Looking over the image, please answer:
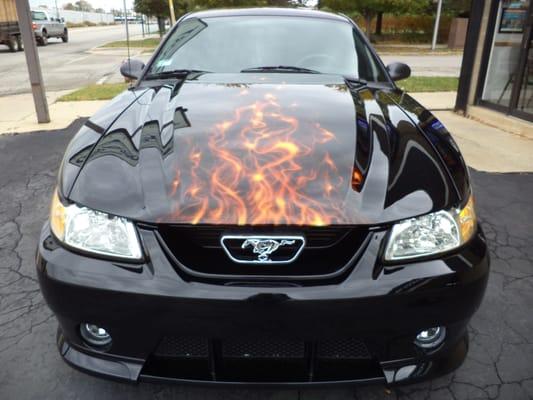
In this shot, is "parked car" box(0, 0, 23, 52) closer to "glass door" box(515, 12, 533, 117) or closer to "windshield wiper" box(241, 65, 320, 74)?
"glass door" box(515, 12, 533, 117)

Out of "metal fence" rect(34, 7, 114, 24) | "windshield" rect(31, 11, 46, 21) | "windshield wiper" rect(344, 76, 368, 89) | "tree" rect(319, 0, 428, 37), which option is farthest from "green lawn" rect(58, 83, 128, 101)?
"metal fence" rect(34, 7, 114, 24)

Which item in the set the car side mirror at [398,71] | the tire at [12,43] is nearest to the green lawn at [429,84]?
the car side mirror at [398,71]

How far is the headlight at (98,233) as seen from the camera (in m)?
1.58

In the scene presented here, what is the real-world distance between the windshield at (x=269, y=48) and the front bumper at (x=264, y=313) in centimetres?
161

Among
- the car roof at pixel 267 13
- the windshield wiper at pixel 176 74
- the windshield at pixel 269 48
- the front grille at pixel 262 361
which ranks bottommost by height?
the front grille at pixel 262 361

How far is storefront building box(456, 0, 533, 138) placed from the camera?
6531mm

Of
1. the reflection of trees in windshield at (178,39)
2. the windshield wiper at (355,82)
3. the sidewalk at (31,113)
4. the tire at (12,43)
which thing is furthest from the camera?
the tire at (12,43)

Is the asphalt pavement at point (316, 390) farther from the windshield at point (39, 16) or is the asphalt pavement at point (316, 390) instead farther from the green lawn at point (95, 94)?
the windshield at point (39, 16)

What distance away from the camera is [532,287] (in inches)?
109

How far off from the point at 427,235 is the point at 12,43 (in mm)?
23484

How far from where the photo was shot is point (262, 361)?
65.6 inches

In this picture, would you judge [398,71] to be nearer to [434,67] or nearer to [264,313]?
[264,313]

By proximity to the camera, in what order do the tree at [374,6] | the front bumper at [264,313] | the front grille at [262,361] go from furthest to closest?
1. the tree at [374,6]
2. the front grille at [262,361]
3. the front bumper at [264,313]

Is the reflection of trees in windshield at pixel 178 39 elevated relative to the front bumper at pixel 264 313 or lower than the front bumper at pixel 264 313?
elevated
